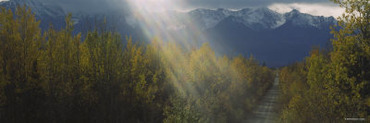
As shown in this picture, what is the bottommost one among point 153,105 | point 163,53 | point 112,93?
point 153,105

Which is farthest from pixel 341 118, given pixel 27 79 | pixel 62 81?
pixel 27 79

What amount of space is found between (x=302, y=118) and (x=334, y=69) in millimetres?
9472

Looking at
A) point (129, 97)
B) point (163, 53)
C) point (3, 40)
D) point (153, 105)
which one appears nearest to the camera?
point (3, 40)

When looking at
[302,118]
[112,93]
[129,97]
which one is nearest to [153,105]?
[129,97]

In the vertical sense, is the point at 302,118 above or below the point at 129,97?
below

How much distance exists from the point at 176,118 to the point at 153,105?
7.67 meters

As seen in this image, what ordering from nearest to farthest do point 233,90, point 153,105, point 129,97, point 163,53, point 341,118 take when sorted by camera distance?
point 341,118 → point 129,97 → point 153,105 → point 163,53 → point 233,90

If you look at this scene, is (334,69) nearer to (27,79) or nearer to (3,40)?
(27,79)

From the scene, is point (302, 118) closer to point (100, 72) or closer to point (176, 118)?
point (176, 118)

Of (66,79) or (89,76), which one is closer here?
(66,79)

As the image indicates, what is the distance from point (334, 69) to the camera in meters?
16.0

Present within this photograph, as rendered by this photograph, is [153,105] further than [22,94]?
Yes

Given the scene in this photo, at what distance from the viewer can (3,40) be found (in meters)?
13.6

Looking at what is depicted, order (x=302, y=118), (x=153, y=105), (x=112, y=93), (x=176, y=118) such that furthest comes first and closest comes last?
(x=302, y=118) → (x=153, y=105) → (x=112, y=93) → (x=176, y=118)
